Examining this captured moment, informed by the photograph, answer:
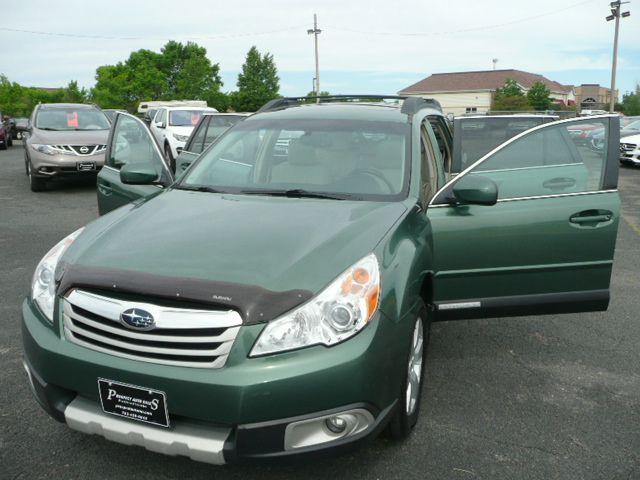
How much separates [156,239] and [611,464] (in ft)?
7.70

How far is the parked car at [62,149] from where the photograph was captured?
11.3m

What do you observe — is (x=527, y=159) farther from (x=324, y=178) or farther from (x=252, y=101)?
(x=252, y=101)

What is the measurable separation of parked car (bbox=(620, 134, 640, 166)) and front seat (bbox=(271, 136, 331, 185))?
16482 millimetres

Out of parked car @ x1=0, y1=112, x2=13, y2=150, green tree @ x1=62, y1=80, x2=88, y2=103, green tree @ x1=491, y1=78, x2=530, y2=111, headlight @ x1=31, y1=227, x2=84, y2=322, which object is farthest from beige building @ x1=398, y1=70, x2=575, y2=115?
headlight @ x1=31, y1=227, x2=84, y2=322

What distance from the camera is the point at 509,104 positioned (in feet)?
193

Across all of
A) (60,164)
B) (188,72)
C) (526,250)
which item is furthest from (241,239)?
(188,72)

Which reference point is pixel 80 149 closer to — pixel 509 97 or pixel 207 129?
pixel 207 129

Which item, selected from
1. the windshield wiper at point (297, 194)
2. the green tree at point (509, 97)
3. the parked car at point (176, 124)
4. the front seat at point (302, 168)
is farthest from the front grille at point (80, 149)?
the green tree at point (509, 97)

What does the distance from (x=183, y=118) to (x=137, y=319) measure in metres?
15.3

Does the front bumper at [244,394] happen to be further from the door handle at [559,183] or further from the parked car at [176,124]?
the parked car at [176,124]

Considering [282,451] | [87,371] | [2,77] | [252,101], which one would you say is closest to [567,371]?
[282,451]

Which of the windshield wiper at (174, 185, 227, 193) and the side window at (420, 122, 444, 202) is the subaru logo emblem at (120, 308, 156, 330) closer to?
the windshield wiper at (174, 185, 227, 193)

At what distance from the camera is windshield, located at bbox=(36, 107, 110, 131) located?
12297 mm

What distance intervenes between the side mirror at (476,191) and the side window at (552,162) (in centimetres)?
A: 42
